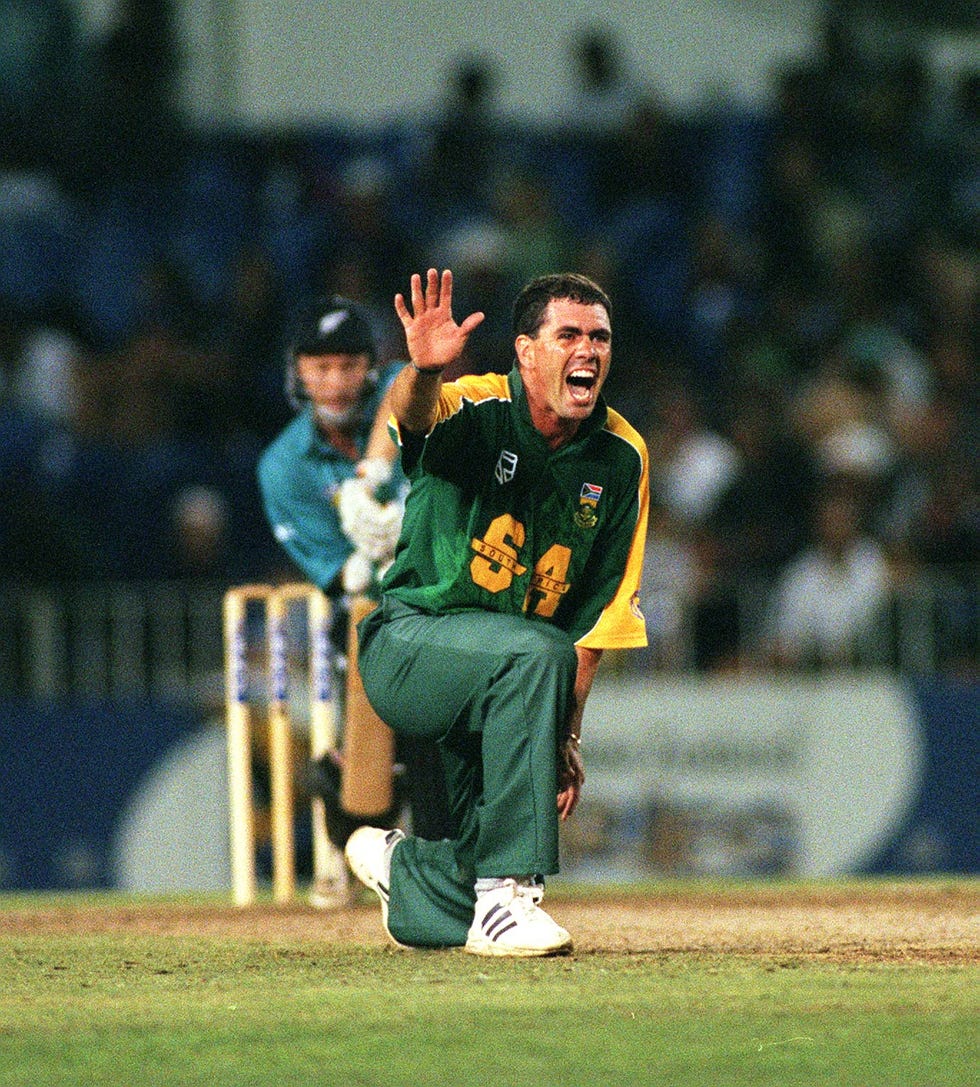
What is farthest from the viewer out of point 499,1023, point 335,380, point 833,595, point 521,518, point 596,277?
point 596,277

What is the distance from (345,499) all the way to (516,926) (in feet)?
8.88

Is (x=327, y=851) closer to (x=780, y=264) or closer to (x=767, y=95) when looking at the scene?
(x=780, y=264)

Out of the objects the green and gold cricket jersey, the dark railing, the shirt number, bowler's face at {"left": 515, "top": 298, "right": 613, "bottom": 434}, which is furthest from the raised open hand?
the dark railing

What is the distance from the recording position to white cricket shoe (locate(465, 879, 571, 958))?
573cm

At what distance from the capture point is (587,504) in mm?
6078

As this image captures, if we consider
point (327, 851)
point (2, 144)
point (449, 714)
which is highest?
point (2, 144)

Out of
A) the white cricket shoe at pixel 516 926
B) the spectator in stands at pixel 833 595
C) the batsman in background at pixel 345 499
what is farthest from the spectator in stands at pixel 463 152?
the white cricket shoe at pixel 516 926

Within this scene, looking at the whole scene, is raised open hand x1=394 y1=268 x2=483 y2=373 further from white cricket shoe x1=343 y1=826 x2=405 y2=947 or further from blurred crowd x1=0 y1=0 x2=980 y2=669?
blurred crowd x1=0 y1=0 x2=980 y2=669

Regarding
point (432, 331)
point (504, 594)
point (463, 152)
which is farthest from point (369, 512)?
point (463, 152)

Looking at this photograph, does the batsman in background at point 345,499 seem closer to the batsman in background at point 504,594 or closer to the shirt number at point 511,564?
the batsman in background at point 504,594

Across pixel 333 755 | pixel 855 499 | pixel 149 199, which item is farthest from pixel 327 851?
pixel 149 199

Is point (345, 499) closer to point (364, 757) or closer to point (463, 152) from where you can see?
point (364, 757)

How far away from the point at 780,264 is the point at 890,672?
4282mm

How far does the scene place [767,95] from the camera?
→ 16.3m
